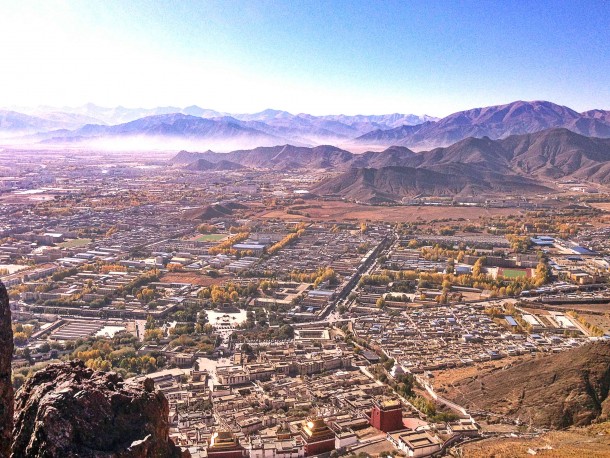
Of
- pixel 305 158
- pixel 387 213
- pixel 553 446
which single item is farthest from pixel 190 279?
pixel 305 158

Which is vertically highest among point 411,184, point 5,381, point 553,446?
point 5,381

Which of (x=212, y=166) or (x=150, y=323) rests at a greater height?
(x=212, y=166)

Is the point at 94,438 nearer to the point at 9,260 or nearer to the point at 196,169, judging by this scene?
the point at 9,260

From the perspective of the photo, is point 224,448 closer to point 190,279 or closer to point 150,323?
point 150,323

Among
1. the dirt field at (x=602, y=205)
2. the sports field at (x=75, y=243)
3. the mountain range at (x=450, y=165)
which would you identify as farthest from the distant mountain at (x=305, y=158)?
the sports field at (x=75, y=243)

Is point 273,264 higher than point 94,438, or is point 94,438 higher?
point 94,438

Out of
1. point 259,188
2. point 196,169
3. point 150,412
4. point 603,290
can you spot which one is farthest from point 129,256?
point 196,169

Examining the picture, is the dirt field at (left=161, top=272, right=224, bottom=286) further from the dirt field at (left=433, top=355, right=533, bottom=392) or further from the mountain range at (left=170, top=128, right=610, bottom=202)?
the mountain range at (left=170, top=128, right=610, bottom=202)
